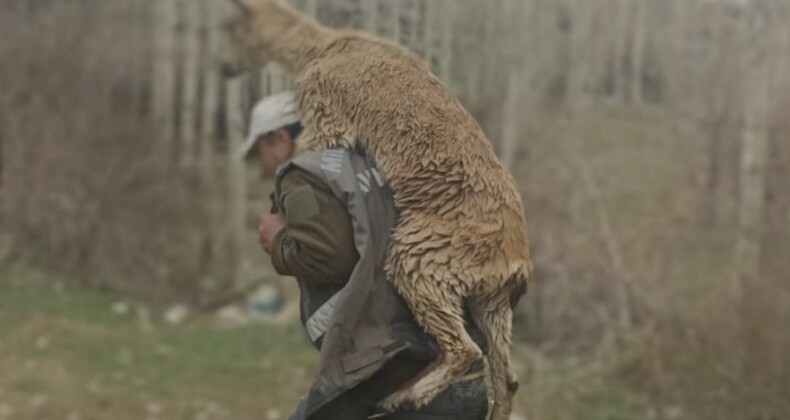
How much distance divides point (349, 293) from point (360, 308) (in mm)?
66

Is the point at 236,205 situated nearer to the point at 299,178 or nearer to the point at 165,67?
the point at 165,67

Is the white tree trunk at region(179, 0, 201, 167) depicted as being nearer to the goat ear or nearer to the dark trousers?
the goat ear

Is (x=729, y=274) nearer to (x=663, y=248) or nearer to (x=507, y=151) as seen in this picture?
(x=663, y=248)

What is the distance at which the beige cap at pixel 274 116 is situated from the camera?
Answer: 355 cm

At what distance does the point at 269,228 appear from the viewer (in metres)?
3.23

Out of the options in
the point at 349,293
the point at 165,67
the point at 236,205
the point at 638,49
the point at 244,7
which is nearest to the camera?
the point at 349,293

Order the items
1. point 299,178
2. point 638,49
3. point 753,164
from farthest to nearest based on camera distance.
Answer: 1. point 638,49
2. point 753,164
3. point 299,178

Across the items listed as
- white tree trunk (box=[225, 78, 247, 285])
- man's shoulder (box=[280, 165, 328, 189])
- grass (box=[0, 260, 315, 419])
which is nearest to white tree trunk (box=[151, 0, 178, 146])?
white tree trunk (box=[225, 78, 247, 285])

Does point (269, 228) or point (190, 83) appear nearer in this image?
point (269, 228)

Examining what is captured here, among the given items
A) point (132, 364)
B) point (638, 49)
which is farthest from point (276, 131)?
point (638, 49)

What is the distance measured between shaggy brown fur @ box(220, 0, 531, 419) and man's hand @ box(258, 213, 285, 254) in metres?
0.23

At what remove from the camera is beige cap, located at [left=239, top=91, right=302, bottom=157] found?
3553mm

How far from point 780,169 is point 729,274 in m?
0.83

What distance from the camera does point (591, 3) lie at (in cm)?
1210
